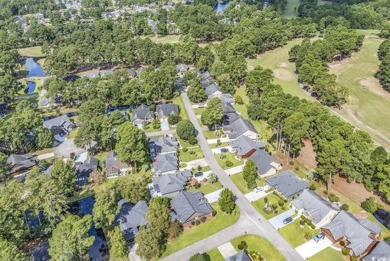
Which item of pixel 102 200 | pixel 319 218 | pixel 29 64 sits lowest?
pixel 29 64

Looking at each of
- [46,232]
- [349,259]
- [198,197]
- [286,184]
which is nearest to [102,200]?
[46,232]

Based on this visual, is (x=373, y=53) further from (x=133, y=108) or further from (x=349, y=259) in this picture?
(x=349, y=259)

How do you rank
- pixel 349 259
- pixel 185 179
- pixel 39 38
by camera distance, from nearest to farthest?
pixel 349 259, pixel 185 179, pixel 39 38

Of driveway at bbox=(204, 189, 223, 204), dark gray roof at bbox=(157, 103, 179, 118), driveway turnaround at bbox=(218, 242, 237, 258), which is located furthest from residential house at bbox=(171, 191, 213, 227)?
dark gray roof at bbox=(157, 103, 179, 118)

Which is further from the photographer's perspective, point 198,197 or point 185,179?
point 185,179

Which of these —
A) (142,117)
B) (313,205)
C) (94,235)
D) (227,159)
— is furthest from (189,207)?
(142,117)

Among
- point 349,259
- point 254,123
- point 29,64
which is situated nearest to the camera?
point 349,259

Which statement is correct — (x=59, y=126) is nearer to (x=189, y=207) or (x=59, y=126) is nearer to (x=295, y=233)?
(x=189, y=207)
